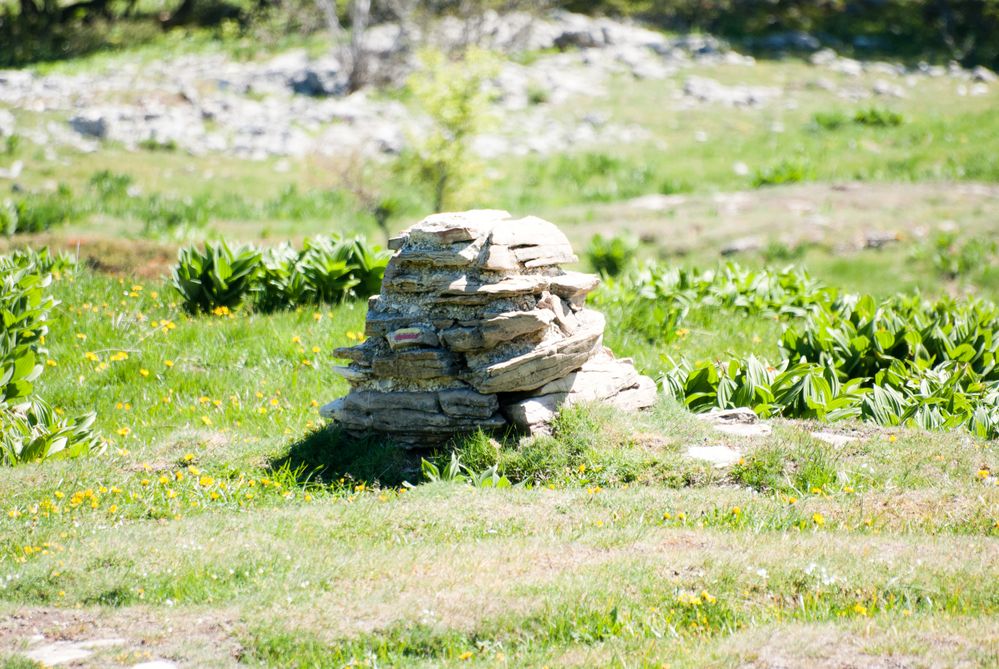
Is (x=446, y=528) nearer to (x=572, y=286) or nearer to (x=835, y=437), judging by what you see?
(x=572, y=286)

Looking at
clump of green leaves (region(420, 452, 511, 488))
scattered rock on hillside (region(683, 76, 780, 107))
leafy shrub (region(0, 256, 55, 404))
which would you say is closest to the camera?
clump of green leaves (region(420, 452, 511, 488))

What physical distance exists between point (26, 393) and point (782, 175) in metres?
14.8

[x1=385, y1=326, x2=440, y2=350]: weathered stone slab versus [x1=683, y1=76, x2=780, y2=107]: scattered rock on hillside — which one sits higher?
[x1=385, y1=326, x2=440, y2=350]: weathered stone slab

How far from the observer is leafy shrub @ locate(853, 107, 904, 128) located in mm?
22672

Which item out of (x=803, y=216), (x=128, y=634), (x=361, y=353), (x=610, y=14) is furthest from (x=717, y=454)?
(x=610, y=14)

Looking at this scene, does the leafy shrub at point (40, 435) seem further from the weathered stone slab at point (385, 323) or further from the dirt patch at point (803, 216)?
the dirt patch at point (803, 216)

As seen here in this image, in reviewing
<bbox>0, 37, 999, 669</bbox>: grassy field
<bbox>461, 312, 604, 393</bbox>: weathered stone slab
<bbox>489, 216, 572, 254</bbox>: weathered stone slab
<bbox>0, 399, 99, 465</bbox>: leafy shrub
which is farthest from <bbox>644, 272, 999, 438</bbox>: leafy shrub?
<bbox>0, 399, 99, 465</bbox>: leafy shrub

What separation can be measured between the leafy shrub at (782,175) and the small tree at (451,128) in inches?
221

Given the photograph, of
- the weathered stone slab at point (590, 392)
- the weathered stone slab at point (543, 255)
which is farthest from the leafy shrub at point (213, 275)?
the weathered stone slab at point (590, 392)

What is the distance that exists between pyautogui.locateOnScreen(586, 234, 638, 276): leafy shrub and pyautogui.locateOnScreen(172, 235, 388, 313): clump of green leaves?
13.0 feet

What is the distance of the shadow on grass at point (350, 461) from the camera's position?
663cm

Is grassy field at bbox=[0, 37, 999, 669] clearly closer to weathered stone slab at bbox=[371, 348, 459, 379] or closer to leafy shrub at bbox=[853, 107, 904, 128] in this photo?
weathered stone slab at bbox=[371, 348, 459, 379]

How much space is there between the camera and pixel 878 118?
22734 millimetres

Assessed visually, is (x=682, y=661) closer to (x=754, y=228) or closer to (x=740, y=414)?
(x=740, y=414)
